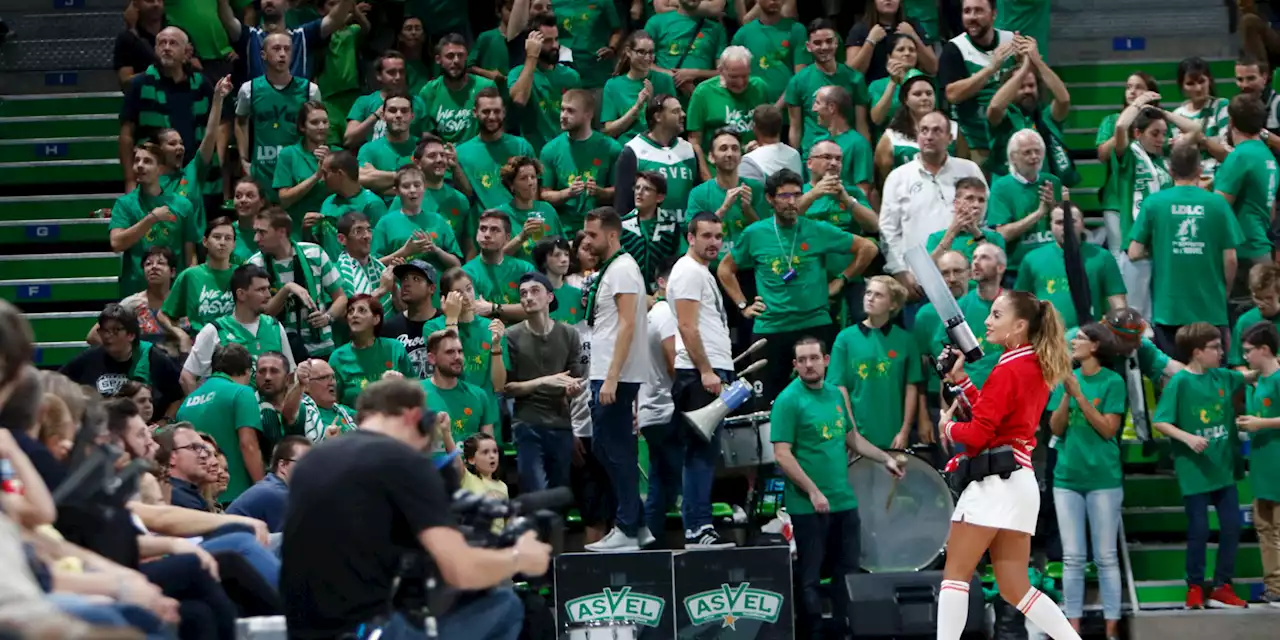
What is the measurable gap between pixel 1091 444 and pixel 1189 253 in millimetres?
1857

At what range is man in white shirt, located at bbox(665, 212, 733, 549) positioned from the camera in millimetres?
10906

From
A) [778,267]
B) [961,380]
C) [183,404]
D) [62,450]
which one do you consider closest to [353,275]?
[183,404]

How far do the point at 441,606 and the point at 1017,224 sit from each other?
23.4ft

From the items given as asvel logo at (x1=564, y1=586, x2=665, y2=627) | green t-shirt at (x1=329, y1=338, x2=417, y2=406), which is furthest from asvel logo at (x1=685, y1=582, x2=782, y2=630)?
green t-shirt at (x1=329, y1=338, x2=417, y2=406)

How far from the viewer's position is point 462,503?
6.58 meters

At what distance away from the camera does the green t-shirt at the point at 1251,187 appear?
13.0m

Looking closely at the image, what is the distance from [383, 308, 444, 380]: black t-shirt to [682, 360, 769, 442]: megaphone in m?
1.91

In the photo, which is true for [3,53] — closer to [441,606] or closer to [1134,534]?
[1134,534]

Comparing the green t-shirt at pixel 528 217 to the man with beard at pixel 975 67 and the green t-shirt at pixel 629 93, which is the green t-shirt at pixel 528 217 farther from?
the man with beard at pixel 975 67

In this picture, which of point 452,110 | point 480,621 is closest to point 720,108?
point 452,110

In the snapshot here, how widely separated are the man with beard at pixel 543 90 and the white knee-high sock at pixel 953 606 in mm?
6657

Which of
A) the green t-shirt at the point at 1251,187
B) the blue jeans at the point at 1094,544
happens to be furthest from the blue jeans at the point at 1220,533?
the green t-shirt at the point at 1251,187

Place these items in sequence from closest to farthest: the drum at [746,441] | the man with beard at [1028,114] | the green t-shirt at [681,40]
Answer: the drum at [746,441]
the man with beard at [1028,114]
the green t-shirt at [681,40]

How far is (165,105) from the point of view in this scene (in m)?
14.2
